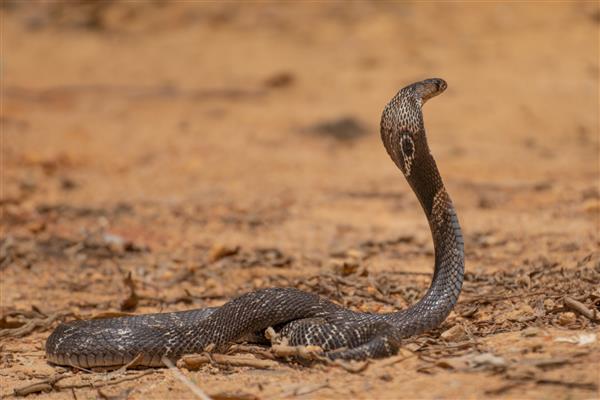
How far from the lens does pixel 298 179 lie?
41.3 ft

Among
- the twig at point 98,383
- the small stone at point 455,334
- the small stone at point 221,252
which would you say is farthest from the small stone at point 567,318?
the small stone at point 221,252

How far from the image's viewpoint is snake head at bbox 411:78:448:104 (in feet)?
17.9

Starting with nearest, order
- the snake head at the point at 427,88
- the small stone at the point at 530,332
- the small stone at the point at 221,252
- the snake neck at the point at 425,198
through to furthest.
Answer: the small stone at the point at 530,332 → the snake neck at the point at 425,198 → the snake head at the point at 427,88 → the small stone at the point at 221,252

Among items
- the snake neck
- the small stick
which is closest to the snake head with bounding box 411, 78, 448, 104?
the snake neck

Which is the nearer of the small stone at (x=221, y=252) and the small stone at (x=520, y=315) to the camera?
the small stone at (x=520, y=315)

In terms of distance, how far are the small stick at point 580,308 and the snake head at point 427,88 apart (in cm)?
143

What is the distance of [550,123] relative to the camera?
14.7 metres

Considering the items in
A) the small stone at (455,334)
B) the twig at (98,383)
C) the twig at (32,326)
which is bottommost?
the twig at (32,326)

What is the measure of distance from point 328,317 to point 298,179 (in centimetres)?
701

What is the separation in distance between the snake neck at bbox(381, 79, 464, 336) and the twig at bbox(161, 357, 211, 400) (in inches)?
49.6

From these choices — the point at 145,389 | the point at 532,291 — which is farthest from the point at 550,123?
the point at 145,389

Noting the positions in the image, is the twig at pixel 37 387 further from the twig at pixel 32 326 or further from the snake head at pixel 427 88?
the snake head at pixel 427 88

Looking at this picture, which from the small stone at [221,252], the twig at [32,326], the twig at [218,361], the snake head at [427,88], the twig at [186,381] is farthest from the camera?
the small stone at [221,252]

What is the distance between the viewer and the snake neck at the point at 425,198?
5281mm
